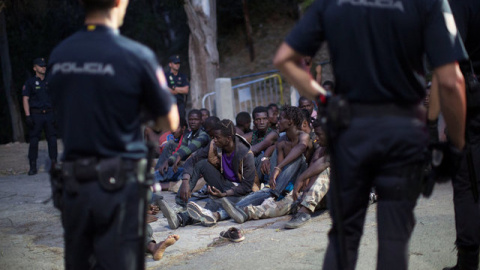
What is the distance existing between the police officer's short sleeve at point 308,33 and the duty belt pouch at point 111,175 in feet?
3.27

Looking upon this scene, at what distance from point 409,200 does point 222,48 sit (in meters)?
23.2

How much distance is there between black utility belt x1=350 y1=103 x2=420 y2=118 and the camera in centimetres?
289

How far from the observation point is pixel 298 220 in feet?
20.2

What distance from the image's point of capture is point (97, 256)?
2785mm

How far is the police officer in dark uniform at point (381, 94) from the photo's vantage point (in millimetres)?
2881

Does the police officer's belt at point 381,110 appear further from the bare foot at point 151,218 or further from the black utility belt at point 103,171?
the bare foot at point 151,218

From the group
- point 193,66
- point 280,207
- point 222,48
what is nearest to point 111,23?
point 280,207

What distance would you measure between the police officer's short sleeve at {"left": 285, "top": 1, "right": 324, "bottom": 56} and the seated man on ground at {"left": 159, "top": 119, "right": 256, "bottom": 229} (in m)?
4.29

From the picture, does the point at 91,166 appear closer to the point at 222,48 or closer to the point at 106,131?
the point at 106,131

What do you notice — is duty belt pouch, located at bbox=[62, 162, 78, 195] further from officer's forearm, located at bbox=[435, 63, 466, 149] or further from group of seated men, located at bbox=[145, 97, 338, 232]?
group of seated men, located at bbox=[145, 97, 338, 232]

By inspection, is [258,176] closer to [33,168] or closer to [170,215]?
[170,215]

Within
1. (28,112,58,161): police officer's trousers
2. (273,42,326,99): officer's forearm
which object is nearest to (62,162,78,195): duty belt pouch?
(273,42,326,99): officer's forearm

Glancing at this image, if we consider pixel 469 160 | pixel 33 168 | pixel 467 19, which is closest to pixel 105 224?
pixel 469 160

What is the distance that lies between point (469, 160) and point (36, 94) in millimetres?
9118
